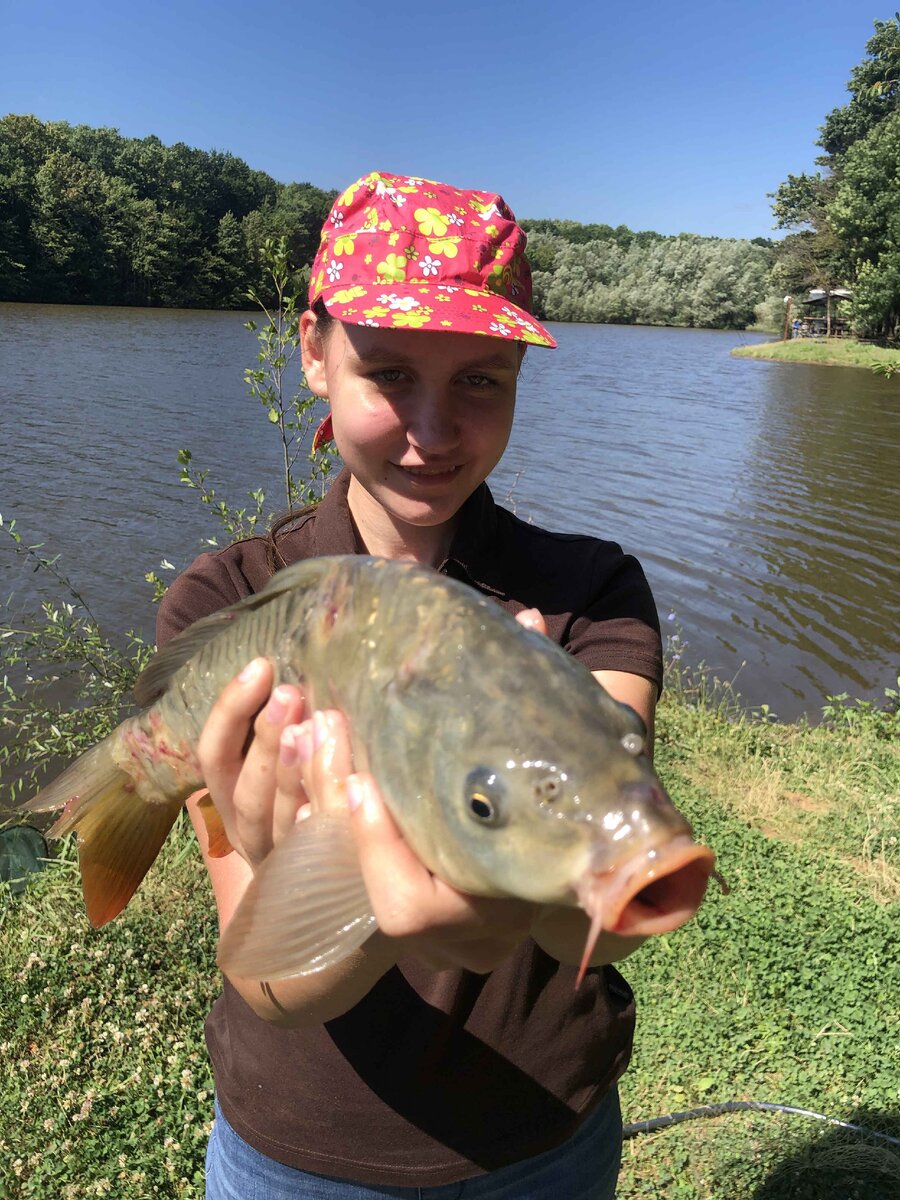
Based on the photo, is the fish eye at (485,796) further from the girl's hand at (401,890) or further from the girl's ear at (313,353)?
the girl's ear at (313,353)

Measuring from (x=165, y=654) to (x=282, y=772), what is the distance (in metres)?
0.42

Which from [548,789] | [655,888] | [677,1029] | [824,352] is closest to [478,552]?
[548,789]

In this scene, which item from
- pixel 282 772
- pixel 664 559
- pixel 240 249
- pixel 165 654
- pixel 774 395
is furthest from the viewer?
pixel 240 249

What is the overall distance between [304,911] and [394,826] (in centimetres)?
16

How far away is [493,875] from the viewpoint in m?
0.99

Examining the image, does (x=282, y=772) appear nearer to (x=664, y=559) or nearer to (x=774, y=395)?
(x=664, y=559)

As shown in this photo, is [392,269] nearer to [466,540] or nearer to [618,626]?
[466,540]

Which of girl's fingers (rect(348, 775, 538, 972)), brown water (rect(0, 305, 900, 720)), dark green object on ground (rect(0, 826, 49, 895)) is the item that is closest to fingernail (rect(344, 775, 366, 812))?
girl's fingers (rect(348, 775, 538, 972))

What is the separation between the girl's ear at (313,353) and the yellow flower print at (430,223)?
0.32 meters

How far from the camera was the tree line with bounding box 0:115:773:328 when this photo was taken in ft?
145

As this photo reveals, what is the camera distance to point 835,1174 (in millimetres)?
2484

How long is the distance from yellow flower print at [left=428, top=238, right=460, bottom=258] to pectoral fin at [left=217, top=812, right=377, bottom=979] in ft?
3.79

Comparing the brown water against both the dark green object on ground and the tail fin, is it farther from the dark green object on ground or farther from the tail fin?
the tail fin

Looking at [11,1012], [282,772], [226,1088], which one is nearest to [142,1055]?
[11,1012]
